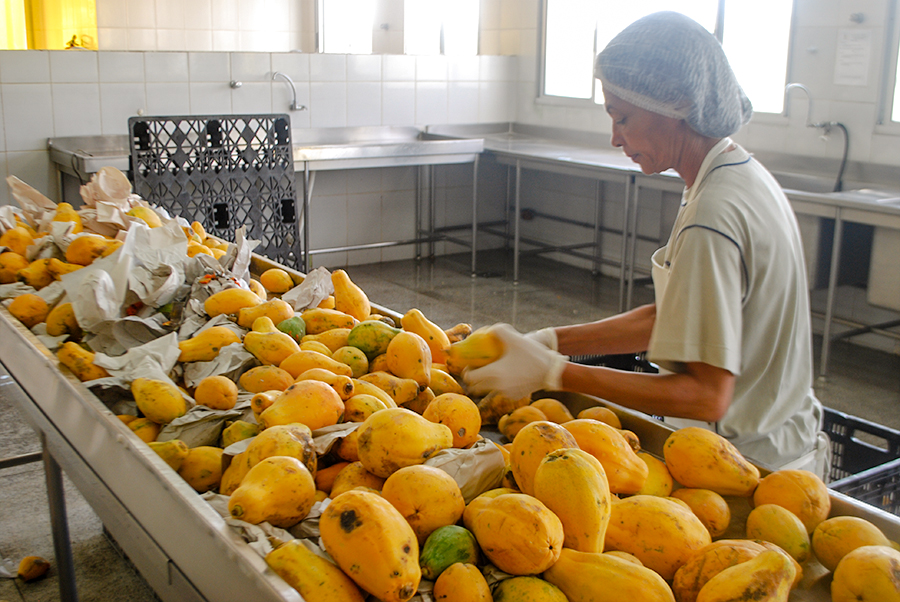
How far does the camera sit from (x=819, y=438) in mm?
1427

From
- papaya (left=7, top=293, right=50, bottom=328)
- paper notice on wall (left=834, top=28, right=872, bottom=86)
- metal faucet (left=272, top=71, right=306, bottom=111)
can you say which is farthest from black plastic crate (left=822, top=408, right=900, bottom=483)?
metal faucet (left=272, top=71, right=306, bottom=111)

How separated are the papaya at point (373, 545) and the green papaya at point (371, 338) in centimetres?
59

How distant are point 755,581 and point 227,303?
3.92ft

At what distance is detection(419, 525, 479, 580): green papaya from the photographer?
2.70 ft

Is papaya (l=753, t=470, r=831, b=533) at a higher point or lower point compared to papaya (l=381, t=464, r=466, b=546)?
lower

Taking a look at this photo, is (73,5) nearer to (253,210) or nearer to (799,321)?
(253,210)

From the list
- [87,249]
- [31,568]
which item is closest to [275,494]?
[87,249]

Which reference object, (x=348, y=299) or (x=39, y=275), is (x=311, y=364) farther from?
(x=39, y=275)

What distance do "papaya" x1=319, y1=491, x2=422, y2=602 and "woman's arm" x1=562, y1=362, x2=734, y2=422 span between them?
0.50m

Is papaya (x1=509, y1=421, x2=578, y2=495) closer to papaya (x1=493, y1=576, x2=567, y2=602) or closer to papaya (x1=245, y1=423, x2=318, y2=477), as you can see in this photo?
papaya (x1=493, y1=576, x2=567, y2=602)

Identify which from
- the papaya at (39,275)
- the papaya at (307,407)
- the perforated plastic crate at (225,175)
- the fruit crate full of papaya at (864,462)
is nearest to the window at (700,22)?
the perforated plastic crate at (225,175)

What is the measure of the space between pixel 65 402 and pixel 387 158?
151 inches

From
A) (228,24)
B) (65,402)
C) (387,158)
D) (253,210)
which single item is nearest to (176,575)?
(65,402)

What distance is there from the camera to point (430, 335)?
1.49 metres
